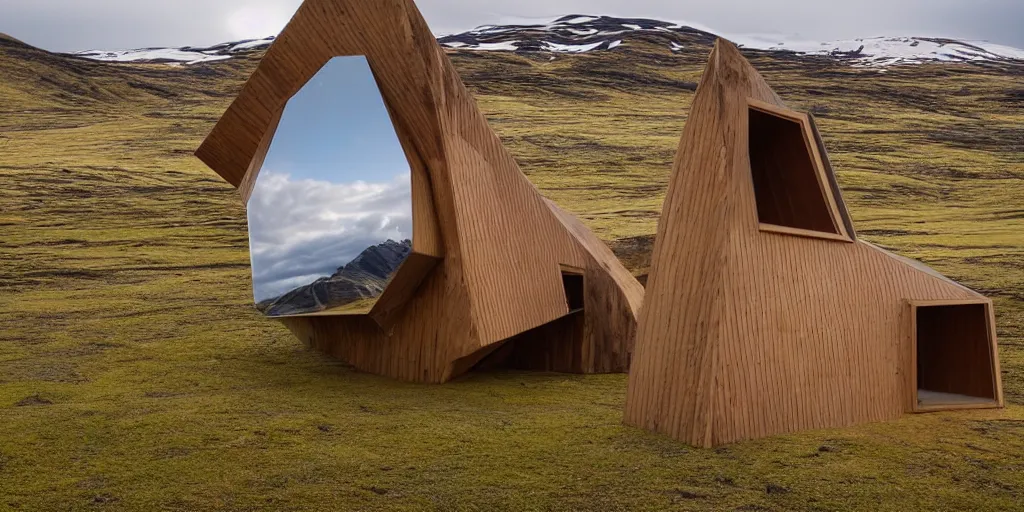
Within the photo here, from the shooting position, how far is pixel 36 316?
1287cm

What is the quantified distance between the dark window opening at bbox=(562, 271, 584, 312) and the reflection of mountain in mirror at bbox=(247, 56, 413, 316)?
2.40m

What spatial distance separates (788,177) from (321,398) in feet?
14.1

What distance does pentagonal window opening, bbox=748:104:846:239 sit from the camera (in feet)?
23.5

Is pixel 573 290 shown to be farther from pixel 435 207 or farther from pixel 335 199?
pixel 335 199

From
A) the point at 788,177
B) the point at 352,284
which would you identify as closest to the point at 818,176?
→ the point at 788,177

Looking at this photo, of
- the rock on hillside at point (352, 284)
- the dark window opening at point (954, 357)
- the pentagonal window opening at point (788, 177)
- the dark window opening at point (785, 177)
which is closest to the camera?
the pentagonal window opening at point (788, 177)

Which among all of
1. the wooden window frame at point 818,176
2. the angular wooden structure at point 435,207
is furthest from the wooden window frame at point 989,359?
the angular wooden structure at point 435,207

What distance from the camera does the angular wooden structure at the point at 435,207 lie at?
327 inches

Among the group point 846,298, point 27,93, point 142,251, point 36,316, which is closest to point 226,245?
point 142,251

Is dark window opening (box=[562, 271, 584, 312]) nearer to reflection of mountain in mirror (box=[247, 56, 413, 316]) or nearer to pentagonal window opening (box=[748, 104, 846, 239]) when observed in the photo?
reflection of mountain in mirror (box=[247, 56, 413, 316])

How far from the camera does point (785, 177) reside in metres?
7.60

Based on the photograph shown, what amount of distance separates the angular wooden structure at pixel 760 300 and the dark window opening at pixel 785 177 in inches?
0.6

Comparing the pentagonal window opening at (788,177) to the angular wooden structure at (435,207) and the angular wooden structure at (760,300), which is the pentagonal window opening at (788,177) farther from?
the angular wooden structure at (435,207)

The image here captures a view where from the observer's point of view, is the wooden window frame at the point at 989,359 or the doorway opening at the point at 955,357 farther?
the doorway opening at the point at 955,357
